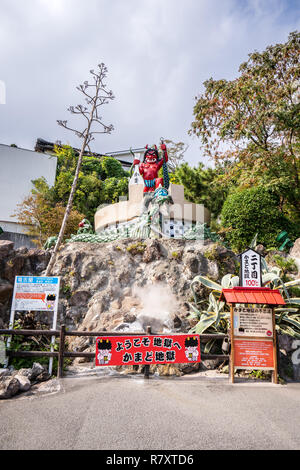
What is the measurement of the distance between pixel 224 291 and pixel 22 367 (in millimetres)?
5495

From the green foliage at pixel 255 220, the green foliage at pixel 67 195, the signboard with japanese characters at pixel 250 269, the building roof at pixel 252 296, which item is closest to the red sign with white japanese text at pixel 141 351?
the building roof at pixel 252 296

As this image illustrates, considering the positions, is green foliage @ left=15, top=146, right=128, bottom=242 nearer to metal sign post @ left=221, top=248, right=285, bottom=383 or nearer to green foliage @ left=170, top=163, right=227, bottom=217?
green foliage @ left=170, top=163, right=227, bottom=217

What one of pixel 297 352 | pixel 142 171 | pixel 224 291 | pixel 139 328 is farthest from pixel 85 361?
pixel 142 171

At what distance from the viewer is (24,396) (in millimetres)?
6223

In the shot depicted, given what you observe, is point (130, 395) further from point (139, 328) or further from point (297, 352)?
point (297, 352)

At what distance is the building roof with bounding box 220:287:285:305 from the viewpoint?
7266 mm

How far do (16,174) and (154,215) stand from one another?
60.7 feet

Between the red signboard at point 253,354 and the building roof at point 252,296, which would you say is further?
the red signboard at point 253,354

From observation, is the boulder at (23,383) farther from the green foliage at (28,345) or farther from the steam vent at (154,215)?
the steam vent at (154,215)

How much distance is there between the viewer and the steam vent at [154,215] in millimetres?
13898

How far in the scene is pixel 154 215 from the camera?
14.0m

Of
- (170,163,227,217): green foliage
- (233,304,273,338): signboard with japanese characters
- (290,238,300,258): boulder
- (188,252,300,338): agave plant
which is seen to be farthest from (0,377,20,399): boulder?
(170,163,227,217): green foliage

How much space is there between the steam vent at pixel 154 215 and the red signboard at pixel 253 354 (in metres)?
6.35

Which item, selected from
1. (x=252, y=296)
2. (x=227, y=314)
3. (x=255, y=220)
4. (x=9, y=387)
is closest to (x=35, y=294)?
(x=9, y=387)
